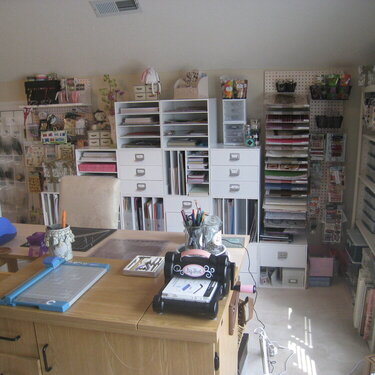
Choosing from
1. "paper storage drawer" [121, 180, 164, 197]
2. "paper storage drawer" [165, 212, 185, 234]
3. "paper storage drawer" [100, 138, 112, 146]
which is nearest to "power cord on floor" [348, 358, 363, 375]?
"paper storage drawer" [165, 212, 185, 234]

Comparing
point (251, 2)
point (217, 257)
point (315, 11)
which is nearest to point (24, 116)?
point (251, 2)

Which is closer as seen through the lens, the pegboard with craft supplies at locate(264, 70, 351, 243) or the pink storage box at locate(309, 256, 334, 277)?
the pegboard with craft supplies at locate(264, 70, 351, 243)

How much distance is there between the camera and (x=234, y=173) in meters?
3.00

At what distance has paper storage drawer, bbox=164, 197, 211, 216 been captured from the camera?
3.12m

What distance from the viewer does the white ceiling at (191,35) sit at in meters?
→ 2.70

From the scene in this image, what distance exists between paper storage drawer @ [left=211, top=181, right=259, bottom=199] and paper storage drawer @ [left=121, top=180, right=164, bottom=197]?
0.44 m

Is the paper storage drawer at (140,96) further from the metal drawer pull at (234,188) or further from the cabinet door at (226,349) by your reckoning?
the cabinet door at (226,349)

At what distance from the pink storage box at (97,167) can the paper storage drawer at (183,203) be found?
0.52 meters

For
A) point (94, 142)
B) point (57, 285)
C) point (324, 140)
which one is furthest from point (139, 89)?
point (57, 285)

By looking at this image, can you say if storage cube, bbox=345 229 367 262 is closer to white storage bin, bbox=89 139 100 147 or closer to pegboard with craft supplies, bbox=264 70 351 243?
pegboard with craft supplies, bbox=264 70 351 243

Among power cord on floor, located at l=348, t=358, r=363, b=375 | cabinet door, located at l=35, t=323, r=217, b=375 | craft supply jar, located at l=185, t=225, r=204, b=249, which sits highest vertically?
craft supply jar, located at l=185, t=225, r=204, b=249

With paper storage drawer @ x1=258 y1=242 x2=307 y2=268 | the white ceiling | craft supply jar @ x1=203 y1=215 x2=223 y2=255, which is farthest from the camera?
paper storage drawer @ x1=258 y1=242 x2=307 y2=268

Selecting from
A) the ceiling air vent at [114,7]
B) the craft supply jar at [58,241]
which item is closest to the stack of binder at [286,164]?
the ceiling air vent at [114,7]

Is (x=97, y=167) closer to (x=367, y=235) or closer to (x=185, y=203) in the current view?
(x=185, y=203)
